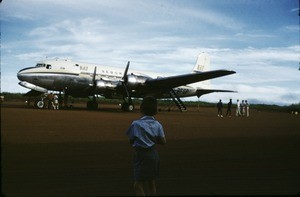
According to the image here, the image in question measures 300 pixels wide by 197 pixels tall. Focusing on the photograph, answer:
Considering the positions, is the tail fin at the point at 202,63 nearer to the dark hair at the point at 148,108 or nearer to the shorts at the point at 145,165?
the dark hair at the point at 148,108

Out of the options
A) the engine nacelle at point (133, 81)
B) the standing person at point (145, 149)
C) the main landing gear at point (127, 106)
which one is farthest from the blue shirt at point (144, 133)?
the main landing gear at point (127, 106)

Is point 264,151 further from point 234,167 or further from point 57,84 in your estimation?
point 57,84

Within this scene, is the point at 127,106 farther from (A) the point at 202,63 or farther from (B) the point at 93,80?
(A) the point at 202,63

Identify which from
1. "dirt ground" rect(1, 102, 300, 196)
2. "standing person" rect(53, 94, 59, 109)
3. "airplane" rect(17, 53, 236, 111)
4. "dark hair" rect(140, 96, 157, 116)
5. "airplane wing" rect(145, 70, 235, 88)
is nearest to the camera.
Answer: "dark hair" rect(140, 96, 157, 116)

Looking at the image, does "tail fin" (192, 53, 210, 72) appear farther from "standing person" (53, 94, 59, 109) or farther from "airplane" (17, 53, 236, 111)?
"standing person" (53, 94, 59, 109)

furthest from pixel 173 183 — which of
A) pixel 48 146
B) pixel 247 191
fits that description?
pixel 48 146

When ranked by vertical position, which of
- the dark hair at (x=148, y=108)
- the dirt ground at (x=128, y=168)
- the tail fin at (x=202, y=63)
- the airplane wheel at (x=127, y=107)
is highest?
the tail fin at (x=202, y=63)

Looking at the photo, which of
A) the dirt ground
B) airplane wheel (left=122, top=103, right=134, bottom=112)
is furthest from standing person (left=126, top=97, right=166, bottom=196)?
airplane wheel (left=122, top=103, right=134, bottom=112)

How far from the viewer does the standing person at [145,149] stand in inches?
150

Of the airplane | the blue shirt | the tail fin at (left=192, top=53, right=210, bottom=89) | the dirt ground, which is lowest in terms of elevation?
the dirt ground

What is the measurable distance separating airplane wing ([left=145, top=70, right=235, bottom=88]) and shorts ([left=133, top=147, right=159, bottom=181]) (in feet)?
67.7

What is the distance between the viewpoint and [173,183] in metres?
5.32

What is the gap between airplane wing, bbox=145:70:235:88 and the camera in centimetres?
2464

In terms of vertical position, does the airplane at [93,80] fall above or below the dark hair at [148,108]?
above
